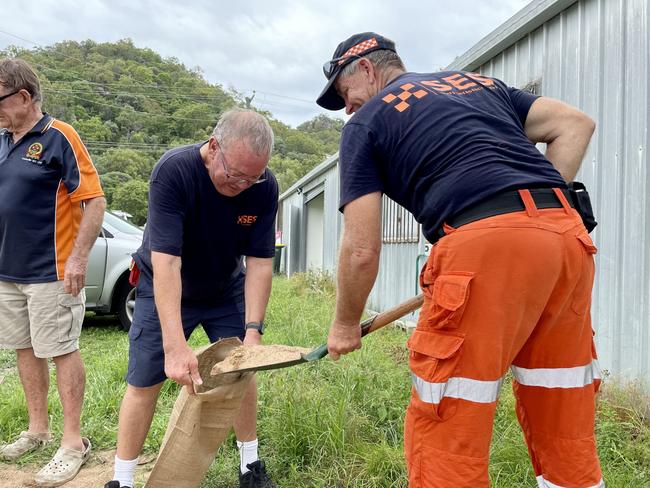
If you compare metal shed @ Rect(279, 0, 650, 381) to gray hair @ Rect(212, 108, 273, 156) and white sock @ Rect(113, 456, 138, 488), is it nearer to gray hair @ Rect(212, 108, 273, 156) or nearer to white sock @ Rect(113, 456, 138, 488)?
gray hair @ Rect(212, 108, 273, 156)

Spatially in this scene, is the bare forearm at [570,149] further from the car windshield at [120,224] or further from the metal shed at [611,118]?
the car windshield at [120,224]

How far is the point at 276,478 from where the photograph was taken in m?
2.78

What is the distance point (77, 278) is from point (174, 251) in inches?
40.4

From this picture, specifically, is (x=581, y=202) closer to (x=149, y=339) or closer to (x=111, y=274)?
(x=149, y=339)

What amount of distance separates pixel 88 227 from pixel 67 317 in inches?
20.2

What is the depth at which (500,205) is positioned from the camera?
160 centimetres

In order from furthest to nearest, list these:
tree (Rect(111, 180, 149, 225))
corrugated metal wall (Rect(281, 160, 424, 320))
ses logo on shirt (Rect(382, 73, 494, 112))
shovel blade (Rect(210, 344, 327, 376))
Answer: tree (Rect(111, 180, 149, 225)) < corrugated metal wall (Rect(281, 160, 424, 320)) < shovel blade (Rect(210, 344, 327, 376)) < ses logo on shirt (Rect(382, 73, 494, 112))

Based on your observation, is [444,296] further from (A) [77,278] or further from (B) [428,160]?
(A) [77,278]

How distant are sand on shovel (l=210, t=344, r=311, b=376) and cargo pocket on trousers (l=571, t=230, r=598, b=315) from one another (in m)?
1.00

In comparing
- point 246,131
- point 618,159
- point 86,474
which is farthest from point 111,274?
point 618,159

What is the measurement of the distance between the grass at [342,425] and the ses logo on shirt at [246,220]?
110 cm

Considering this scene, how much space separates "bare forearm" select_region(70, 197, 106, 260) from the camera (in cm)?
299

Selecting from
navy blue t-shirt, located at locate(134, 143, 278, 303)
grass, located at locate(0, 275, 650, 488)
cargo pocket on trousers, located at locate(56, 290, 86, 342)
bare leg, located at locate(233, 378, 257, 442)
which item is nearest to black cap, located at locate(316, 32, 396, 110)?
navy blue t-shirt, located at locate(134, 143, 278, 303)

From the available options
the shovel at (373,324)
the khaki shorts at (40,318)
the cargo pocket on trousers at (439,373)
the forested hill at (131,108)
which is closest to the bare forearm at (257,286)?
the shovel at (373,324)
